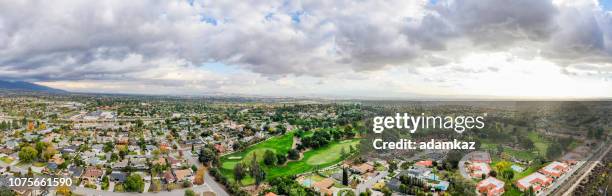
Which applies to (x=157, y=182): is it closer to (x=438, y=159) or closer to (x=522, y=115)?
(x=438, y=159)

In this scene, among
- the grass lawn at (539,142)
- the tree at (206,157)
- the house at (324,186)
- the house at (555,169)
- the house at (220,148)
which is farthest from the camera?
the house at (220,148)

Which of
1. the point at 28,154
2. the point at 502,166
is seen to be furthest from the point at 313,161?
the point at 28,154

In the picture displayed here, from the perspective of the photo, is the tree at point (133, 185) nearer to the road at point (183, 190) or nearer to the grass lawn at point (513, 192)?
the road at point (183, 190)

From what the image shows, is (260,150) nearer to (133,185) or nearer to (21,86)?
(133,185)

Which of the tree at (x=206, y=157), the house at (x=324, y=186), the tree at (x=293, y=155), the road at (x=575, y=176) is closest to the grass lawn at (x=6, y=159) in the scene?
the tree at (x=206, y=157)

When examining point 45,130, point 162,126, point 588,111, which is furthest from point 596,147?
point 45,130

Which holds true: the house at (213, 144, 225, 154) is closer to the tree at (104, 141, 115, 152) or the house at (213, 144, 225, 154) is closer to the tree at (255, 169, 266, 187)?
the tree at (104, 141, 115, 152)
